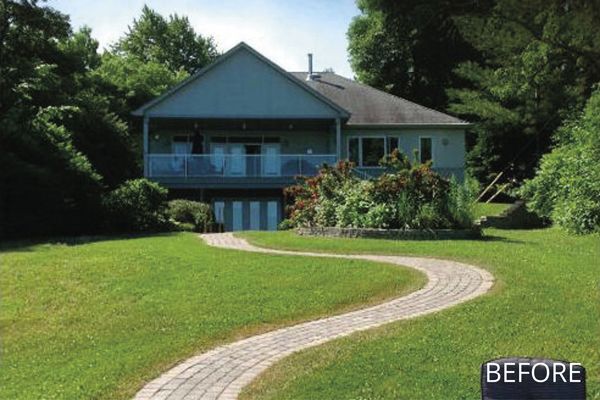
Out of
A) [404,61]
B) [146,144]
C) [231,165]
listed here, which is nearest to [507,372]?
[231,165]

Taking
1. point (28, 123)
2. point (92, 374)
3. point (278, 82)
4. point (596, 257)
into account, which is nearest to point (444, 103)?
point (278, 82)

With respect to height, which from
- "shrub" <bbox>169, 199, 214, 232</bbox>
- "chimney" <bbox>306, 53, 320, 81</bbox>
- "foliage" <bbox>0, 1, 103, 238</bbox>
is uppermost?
"chimney" <bbox>306, 53, 320, 81</bbox>

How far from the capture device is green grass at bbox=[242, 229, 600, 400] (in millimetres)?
6176

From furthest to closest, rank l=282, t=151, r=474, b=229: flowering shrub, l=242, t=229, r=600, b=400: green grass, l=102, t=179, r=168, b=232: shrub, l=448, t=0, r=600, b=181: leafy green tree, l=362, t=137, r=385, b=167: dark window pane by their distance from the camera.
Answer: l=362, t=137, r=385, b=167: dark window pane
l=102, t=179, r=168, b=232: shrub
l=282, t=151, r=474, b=229: flowering shrub
l=448, t=0, r=600, b=181: leafy green tree
l=242, t=229, r=600, b=400: green grass

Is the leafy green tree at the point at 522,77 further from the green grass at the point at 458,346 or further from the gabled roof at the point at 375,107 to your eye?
the green grass at the point at 458,346

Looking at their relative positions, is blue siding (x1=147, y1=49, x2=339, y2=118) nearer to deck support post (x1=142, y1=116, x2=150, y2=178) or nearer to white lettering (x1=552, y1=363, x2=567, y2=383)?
deck support post (x1=142, y1=116, x2=150, y2=178)

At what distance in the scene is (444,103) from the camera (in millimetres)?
48094

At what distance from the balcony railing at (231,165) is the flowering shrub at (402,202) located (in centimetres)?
1217

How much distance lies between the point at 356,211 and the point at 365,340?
11148mm

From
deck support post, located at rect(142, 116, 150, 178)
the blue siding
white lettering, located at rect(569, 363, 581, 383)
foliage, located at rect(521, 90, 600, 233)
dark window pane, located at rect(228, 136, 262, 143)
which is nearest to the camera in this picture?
white lettering, located at rect(569, 363, 581, 383)

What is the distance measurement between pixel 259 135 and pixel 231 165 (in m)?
3.87

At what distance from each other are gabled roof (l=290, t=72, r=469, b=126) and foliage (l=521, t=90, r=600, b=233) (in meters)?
8.17

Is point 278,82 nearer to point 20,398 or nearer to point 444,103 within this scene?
point 444,103

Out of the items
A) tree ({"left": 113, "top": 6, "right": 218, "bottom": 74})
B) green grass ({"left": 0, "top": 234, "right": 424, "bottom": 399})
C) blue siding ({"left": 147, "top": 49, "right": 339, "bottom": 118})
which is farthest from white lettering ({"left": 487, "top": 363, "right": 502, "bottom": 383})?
tree ({"left": 113, "top": 6, "right": 218, "bottom": 74})
